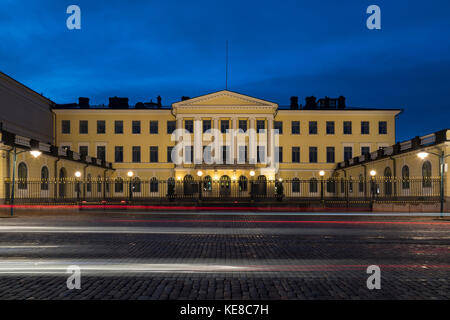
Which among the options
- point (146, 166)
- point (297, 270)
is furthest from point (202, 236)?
point (146, 166)

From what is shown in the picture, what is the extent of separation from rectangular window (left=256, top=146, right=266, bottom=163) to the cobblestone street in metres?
47.7

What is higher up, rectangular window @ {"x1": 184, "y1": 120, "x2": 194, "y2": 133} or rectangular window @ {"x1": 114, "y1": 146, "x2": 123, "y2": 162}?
rectangular window @ {"x1": 184, "y1": 120, "x2": 194, "y2": 133}

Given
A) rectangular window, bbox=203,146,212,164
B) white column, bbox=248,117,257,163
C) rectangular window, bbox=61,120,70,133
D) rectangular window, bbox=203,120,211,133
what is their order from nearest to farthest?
white column, bbox=248,117,257,163, rectangular window, bbox=203,146,212,164, rectangular window, bbox=203,120,211,133, rectangular window, bbox=61,120,70,133

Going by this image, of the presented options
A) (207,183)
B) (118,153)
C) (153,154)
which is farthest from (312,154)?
(118,153)

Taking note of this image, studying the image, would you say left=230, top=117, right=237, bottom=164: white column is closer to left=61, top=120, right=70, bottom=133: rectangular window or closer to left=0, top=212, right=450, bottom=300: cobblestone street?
left=61, top=120, right=70, bottom=133: rectangular window

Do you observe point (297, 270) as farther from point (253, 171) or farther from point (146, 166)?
point (146, 166)

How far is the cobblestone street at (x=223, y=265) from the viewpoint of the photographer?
260 inches

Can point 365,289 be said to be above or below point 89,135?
below

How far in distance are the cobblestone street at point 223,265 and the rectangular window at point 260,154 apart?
156 ft

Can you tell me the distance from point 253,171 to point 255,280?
Answer: 2004 inches

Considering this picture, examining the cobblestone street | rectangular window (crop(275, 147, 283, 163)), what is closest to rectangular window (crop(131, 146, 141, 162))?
rectangular window (crop(275, 147, 283, 163))

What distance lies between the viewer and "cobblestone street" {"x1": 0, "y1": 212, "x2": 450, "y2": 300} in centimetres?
659

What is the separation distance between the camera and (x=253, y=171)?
58.2 metres

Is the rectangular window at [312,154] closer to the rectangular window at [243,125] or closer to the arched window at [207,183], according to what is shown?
the rectangular window at [243,125]
